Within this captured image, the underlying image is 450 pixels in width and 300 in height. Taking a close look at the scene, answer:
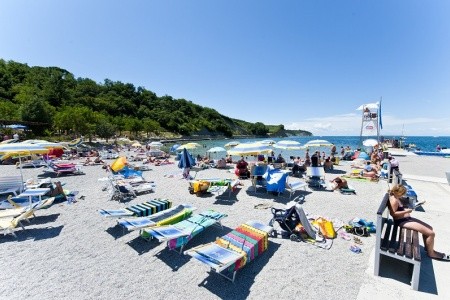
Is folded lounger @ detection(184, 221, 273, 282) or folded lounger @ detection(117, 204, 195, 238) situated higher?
folded lounger @ detection(184, 221, 273, 282)

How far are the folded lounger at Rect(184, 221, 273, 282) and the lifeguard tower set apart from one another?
1963cm

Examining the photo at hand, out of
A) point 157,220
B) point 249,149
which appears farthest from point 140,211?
point 249,149

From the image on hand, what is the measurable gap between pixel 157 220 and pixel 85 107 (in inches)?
2402

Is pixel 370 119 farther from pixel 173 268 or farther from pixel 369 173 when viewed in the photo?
pixel 173 268

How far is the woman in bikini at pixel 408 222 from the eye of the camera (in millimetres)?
4312

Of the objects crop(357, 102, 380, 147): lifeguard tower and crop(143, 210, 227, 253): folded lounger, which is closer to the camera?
crop(143, 210, 227, 253): folded lounger

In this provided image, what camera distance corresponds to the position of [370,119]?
20.5 meters

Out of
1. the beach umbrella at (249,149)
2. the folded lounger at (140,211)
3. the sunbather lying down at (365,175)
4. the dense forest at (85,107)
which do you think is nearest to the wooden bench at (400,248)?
the folded lounger at (140,211)

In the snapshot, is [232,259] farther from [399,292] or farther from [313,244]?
[399,292]

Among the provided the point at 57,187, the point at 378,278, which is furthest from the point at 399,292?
the point at 57,187

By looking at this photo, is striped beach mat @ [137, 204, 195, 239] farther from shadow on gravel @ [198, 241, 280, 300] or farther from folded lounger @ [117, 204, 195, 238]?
shadow on gravel @ [198, 241, 280, 300]

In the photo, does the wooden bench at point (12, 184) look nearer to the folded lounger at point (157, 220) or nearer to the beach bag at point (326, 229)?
the folded lounger at point (157, 220)

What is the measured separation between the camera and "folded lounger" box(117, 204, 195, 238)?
5.59m

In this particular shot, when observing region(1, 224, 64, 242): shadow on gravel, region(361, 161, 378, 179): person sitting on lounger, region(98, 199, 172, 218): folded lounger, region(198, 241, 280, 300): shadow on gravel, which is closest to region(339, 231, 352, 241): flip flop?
region(198, 241, 280, 300): shadow on gravel
